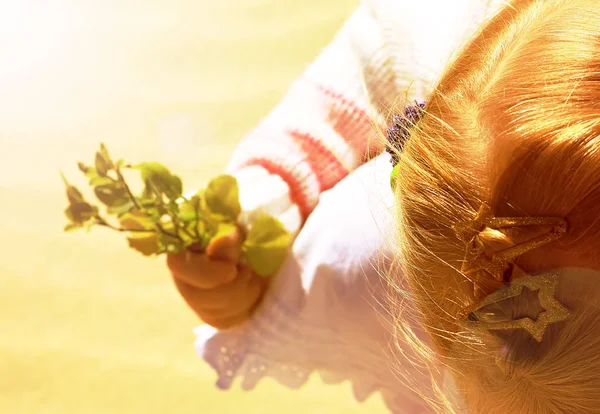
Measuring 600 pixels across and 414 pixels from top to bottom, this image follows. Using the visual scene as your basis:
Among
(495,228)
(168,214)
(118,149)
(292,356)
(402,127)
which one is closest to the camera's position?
(495,228)

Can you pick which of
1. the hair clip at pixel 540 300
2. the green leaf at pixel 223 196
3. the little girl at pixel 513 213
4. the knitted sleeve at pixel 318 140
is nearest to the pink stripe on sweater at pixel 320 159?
the knitted sleeve at pixel 318 140

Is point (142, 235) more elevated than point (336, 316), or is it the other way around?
point (142, 235)

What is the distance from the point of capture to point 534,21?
1.39 feet

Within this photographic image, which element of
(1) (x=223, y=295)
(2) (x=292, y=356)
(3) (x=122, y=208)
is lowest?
(2) (x=292, y=356)

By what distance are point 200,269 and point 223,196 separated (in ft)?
0.24

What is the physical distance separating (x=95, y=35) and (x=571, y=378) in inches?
45.3

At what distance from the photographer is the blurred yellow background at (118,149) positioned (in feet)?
3.18

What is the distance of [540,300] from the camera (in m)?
0.38

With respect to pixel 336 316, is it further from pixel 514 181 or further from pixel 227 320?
pixel 514 181

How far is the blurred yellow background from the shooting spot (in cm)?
97

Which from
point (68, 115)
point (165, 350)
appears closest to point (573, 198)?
point (165, 350)

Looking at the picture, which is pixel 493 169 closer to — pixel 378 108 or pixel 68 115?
pixel 378 108

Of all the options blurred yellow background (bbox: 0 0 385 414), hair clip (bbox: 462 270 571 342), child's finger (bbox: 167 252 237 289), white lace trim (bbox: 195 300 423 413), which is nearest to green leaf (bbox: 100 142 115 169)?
child's finger (bbox: 167 252 237 289)

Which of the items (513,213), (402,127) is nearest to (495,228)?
(513,213)
